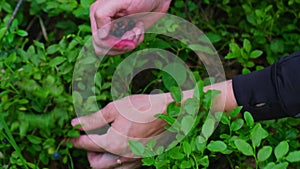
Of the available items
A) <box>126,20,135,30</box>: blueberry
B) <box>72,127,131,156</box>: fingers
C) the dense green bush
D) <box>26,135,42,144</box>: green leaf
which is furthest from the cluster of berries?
<box>26,135,42,144</box>: green leaf

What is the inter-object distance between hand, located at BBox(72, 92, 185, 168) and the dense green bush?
7 centimetres

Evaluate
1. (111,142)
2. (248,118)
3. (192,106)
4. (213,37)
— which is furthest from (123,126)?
(213,37)

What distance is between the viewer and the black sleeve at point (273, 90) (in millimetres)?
1356

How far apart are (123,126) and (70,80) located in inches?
11.4

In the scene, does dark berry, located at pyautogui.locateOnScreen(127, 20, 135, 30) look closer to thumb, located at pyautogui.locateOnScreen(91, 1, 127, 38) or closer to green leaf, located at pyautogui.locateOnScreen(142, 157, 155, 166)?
thumb, located at pyautogui.locateOnScreen(91, 1, 127, 38)

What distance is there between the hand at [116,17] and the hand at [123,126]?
15cm

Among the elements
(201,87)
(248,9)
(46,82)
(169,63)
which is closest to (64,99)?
(46,82)

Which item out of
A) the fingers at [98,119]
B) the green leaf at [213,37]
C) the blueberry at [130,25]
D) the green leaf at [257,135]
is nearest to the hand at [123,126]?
the fingers at [98,119]

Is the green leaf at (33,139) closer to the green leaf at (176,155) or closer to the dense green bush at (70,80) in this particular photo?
the dense green bush at (70,80)

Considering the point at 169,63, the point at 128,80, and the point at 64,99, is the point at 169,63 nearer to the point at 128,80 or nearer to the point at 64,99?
the point at 128,80

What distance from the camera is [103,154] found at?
1.58 m

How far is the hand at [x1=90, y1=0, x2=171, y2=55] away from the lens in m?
1.51

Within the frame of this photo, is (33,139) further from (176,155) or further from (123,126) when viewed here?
(176,155)

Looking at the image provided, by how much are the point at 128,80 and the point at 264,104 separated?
0.47 metres
